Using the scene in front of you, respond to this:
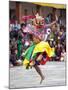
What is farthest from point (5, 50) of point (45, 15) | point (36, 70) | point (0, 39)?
point (45, 15)

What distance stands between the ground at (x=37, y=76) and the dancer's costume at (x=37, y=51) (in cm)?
6

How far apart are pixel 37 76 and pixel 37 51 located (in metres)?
0.25

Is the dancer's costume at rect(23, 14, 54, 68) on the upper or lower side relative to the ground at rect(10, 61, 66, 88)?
upper

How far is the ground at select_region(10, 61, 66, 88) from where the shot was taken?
8.59ft

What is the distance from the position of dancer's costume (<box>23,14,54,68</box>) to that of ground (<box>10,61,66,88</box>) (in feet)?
0.20

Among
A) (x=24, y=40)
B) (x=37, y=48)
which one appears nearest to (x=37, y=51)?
(x=37, y=48)

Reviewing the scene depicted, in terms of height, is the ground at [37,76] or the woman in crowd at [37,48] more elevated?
the woman in crowd at [37,48]

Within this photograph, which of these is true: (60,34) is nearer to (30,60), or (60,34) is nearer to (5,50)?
(30,60)

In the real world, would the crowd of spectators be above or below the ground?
above

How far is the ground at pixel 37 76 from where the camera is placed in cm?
262

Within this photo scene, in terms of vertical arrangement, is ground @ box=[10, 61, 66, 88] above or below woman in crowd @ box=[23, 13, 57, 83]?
below

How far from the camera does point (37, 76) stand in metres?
2.68

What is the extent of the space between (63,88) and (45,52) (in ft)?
1.38

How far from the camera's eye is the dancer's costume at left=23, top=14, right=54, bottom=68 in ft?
8.73
